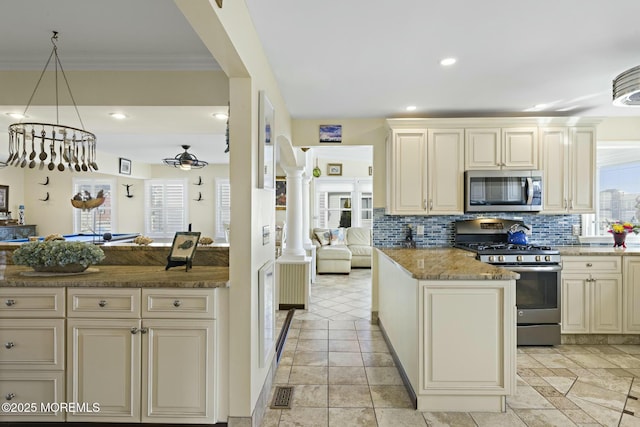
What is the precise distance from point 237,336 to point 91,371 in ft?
2.83

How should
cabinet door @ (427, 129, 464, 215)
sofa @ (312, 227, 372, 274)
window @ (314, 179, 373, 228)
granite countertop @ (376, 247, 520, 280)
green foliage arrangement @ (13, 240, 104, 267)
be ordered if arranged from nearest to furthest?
green foliage arrangement @ (13, 240, 104, 267) → granite countertop @ (376, 247, 520, 280) → cabinet door @ (427, 129, 464, 215) → sofa @ (312, 227, 372, 274) → window @ (314, 179, 373, 228)

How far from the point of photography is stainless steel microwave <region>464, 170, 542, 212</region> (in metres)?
3.62

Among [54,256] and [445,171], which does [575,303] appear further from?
[54,256]

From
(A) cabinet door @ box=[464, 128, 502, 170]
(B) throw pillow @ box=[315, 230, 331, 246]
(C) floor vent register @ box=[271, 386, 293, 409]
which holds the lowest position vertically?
(C) floor vent register @ box=[271, 386, 293, 409]

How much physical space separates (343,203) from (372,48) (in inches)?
238

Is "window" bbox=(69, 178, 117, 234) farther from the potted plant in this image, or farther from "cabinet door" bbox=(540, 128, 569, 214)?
"cabinet door" bbox=(540, 128, 569, 214)

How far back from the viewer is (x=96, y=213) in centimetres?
775

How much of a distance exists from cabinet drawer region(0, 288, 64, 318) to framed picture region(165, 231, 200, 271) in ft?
2.03

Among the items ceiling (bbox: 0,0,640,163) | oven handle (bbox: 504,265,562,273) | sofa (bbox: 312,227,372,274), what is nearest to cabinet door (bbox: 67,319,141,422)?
ceiling (bbox: 0,0,640,163)

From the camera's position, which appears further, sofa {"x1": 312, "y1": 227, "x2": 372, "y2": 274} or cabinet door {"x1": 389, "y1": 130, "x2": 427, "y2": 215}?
sofa {"x1": 312, "y1": 227, "x2": 372, "y2": 274}

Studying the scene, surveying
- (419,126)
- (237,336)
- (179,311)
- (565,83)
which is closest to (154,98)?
(179,311)

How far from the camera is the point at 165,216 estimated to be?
7.98 metres

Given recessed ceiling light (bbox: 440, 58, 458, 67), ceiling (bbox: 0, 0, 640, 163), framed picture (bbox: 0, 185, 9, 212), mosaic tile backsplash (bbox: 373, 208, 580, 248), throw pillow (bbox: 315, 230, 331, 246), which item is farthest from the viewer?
throw pillow (bbox: 315, 230, 331, 246)

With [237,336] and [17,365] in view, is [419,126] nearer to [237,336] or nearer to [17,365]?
[237,336]
